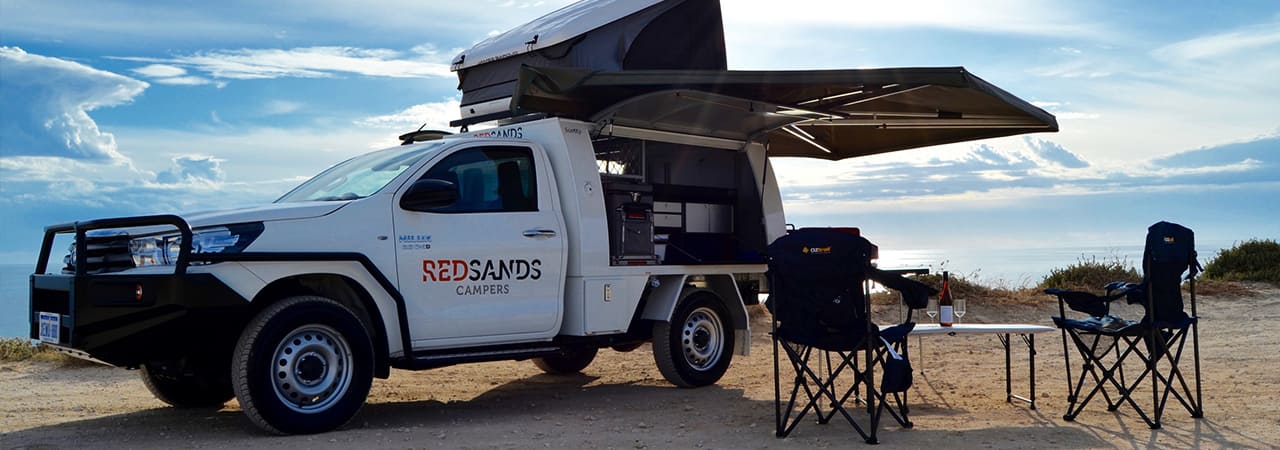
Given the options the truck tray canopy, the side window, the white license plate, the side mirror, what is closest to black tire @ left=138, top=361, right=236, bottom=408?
the white license plate

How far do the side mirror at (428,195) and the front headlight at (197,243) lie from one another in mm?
957

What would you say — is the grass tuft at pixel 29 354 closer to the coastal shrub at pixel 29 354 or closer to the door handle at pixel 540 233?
the coastal shrub at pixel 29 354

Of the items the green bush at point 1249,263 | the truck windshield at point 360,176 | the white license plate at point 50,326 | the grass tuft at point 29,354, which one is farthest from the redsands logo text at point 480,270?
the green bush at point 1249,263

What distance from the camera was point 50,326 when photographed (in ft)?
21.5

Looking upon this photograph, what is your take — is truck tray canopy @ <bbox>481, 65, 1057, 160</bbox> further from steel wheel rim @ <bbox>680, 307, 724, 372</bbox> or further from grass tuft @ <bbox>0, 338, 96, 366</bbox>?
grass tuft @ <bbox>0, 338, 96, 366</bbox>

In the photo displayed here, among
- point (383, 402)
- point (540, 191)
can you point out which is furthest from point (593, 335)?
point (383, 402)

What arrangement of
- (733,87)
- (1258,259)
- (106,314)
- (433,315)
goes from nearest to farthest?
(106,314) → (433,315) → (733,87) → (1258,259)

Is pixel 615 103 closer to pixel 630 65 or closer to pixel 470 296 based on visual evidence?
pixel 630 65

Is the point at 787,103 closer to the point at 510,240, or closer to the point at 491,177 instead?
the point at 491,177

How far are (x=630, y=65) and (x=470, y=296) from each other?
10.2 feet

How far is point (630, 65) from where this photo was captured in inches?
378

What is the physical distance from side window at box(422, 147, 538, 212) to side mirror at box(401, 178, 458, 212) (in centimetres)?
22

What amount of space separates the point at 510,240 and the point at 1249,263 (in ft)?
51.4

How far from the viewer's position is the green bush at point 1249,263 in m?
17.7
